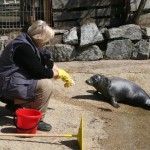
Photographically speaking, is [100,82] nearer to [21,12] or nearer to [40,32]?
[40,32]

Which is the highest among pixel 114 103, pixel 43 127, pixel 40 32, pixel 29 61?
pixel 40 32

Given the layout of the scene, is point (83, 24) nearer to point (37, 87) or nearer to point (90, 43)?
point (90, 43)

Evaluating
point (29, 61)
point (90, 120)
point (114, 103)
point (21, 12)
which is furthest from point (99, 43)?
point (29, 61)

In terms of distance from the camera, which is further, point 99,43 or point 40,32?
point 99,43

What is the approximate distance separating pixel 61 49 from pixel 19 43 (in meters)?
3.26

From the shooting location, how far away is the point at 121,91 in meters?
6.12

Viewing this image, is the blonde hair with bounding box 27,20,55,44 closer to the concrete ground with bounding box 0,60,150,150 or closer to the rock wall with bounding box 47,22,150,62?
the concrete ground with bounding box 0,60,150,150

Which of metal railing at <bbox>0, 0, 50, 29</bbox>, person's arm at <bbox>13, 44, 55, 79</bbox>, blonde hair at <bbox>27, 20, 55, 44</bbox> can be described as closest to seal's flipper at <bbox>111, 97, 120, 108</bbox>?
person's arm at <bbox>13, 44, 55, 79</bbox>

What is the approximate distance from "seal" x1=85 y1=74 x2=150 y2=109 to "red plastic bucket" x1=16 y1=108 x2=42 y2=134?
73.4 inches

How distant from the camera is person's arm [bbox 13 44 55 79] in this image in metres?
4.30

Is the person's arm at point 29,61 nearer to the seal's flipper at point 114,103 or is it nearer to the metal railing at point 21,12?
the seal's flipper at point 114,103

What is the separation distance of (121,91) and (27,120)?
2.24m

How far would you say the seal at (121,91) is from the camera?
606 centimetres

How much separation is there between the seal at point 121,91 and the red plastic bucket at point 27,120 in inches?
73.4
